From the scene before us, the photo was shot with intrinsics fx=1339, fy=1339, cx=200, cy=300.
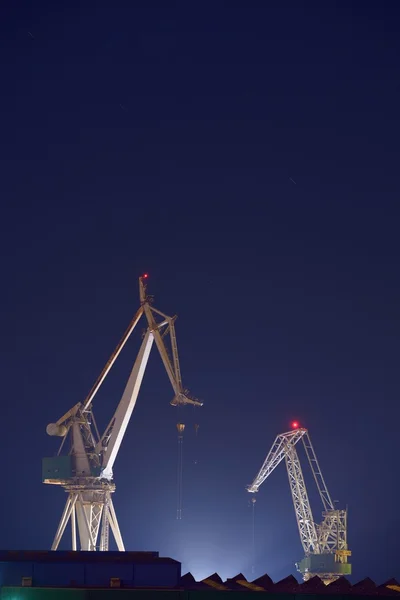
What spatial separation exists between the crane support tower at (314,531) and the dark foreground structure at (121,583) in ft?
Answer: 353

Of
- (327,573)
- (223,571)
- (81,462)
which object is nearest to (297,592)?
(81,462)

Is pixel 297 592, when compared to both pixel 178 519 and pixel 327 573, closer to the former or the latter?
pixel 327 573

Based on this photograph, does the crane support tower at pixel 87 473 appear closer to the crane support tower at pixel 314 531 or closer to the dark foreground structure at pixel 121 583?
the crane support tower at pixel 314 531

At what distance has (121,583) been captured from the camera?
63.9m

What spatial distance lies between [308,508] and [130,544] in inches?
1062

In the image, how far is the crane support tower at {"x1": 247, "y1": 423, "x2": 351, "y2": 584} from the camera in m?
175

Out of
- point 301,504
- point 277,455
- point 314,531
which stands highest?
point 277,455

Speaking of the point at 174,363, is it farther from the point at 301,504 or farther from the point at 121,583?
the point at 121,583

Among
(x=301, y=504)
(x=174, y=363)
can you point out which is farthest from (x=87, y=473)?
(x=301, y=504)

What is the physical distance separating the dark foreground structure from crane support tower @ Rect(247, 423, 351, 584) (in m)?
107

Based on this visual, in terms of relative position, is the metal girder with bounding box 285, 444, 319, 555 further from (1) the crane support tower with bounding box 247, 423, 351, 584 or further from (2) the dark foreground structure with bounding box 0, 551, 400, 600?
(2) the dark foreground structure with bounding box 0, 551, 400, 600

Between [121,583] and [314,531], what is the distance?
384 feet

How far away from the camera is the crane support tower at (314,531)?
174750mm

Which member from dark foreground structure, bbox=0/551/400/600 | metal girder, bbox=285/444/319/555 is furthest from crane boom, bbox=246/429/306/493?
dark foreground structure, bbox=0/551/400/600
